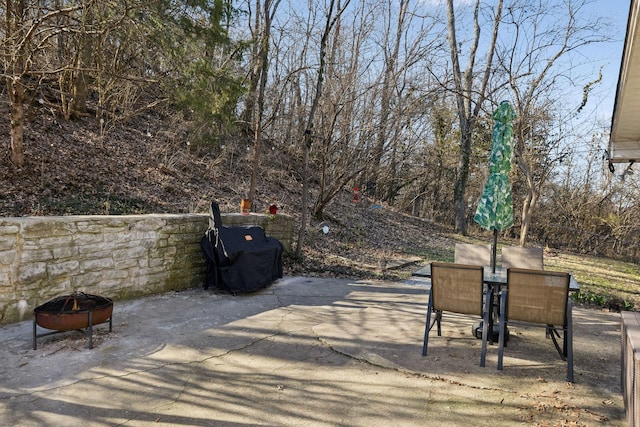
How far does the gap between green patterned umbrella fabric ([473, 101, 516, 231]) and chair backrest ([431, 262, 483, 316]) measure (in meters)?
0.89

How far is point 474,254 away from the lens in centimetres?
519

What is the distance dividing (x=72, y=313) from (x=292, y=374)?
6.06 feet

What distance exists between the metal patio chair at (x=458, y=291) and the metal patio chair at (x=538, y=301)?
0.66 feet

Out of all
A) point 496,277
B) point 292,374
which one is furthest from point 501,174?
point 292,374

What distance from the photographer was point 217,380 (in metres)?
3.09

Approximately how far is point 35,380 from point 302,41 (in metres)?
11.5

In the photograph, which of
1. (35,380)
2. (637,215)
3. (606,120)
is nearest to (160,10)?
(35,380)

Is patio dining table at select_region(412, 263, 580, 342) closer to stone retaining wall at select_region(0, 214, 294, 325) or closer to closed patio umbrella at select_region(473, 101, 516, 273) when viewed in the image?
closed patio umbrella at select_region(473, 101, 516, 273)

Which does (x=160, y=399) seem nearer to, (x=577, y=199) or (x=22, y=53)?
(x=22, y=53)

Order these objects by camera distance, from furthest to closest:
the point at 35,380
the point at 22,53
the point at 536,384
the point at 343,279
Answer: the point at 343,279 < the point at 22,53 < the point at 536,384 < the point at 35,380

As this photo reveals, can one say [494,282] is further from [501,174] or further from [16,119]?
[16,119]

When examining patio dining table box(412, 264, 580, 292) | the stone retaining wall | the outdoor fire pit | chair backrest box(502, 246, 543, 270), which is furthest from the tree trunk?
chair backrest box(502, 246, 543, 270)

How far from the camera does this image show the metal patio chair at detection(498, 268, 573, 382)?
3.39 meters

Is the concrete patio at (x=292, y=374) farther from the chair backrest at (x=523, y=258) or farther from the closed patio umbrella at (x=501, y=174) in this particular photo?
the closed patio umbrella at (x=501, y=174)
